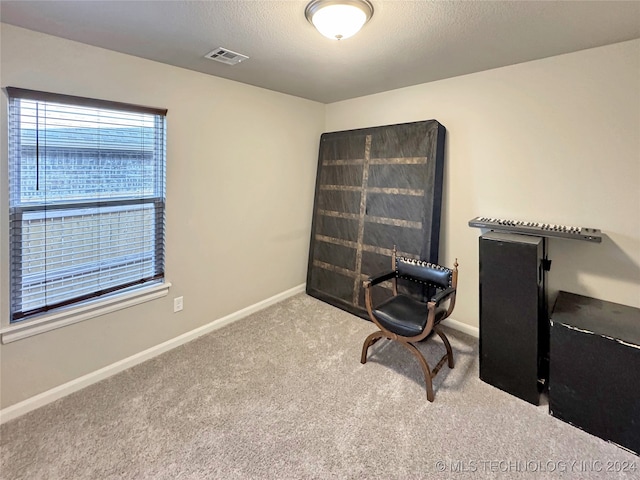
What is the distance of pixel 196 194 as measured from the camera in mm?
2701

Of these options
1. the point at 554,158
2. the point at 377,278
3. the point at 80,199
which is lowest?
the point at 377,278

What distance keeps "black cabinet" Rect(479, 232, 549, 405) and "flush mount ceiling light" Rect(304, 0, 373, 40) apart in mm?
1528

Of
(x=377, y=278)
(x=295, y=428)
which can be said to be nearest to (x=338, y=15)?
(x=377, y=278)

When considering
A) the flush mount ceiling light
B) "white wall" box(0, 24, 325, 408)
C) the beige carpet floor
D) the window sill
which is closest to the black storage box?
the beige carpet floor

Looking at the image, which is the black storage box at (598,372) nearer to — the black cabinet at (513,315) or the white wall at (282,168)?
the black cabinet at (513,315)

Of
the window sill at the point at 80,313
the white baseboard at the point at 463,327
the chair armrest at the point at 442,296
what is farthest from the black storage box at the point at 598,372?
the window sill at the point at 80,313

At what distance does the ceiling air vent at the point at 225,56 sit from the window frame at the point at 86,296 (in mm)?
554

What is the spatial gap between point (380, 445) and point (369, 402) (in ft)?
1.07

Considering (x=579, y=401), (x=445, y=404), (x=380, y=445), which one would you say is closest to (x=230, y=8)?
(x=380, y=445)

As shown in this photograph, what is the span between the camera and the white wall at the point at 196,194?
192cm

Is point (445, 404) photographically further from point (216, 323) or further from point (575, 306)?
point (216, 323)

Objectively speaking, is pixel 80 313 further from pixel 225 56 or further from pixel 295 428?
pixel 225 56

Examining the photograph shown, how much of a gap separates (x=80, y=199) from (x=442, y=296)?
248cm

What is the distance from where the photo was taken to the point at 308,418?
1.90 metres
